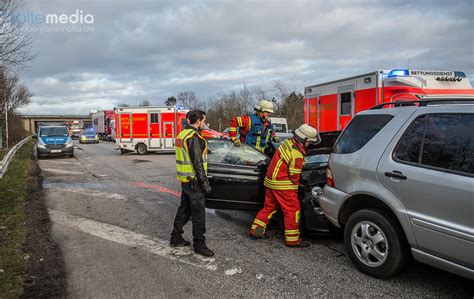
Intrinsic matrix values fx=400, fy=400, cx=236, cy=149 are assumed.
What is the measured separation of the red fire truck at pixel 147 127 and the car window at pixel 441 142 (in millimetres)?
17311

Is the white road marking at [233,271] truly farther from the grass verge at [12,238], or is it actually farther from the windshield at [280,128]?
the windshield at [280,128]

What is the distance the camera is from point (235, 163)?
19.7 ft

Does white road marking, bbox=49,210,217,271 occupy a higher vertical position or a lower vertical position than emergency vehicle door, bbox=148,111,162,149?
lower

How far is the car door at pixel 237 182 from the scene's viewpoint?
5727 millimetres

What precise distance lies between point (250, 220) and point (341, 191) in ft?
8.12

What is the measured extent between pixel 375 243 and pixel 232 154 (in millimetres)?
2742

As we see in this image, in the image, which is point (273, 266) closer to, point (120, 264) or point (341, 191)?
point (341, 191)

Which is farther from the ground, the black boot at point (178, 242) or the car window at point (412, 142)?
the car window at point (412, 142)

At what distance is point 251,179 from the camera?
5.74m

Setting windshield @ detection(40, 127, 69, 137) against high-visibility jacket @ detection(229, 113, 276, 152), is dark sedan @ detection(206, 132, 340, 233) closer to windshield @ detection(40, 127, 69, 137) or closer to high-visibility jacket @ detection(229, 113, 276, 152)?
high-visibility jacket @ detection(229, 113, 276, 152)

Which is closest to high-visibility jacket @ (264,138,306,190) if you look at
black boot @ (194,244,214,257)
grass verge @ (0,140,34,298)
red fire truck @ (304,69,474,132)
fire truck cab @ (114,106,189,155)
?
black boot @ (194,244,214,257)

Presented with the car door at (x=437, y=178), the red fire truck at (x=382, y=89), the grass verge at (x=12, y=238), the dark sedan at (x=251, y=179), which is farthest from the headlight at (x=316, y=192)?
the red fire truck at (x=382, y=89)

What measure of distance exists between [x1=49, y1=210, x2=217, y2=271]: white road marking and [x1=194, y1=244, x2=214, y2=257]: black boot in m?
0.05

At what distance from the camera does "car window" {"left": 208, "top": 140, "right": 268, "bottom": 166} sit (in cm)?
604
